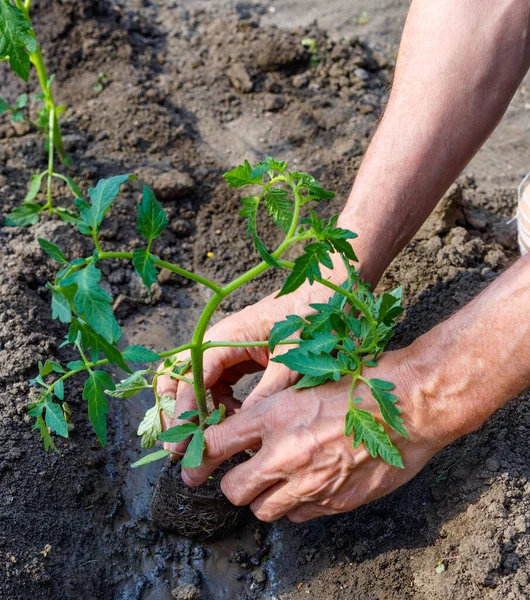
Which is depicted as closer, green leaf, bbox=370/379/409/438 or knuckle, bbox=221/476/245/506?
green leaf, bbox=370/379/409/438

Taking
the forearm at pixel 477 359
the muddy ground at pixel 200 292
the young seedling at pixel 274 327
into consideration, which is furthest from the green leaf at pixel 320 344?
the muddy ground at pixel 200 292

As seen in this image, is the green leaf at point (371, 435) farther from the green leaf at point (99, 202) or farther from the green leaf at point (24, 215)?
the green leaf at point (24, 215)

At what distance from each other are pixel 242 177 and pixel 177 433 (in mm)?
683

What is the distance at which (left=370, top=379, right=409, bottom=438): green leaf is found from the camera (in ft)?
5.41

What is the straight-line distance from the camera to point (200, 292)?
2975 millimetres

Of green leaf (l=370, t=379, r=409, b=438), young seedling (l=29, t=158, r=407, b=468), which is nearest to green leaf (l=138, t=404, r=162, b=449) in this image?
young seedling (l=29, t=158, r=407, b=468)

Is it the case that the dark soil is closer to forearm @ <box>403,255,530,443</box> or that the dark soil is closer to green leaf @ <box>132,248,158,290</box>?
forearm @ <box>403,255,530,443</box>

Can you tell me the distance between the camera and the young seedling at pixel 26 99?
6.69ft

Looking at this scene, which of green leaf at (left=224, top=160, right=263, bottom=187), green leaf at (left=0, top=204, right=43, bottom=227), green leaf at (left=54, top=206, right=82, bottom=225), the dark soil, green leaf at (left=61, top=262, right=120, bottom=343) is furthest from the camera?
green leaf at (left=0, top=204, right=43, bottom=227)

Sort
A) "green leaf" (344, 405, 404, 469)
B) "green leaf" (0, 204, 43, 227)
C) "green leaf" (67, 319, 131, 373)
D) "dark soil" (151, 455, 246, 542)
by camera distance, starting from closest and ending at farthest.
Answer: "green leaf" (67, 319, 131, 373), "green leaf" (344, 405, 404, 469), "dark soil" (151, 455, 246, 542), "green leaf" (0, 204, 43, 227)

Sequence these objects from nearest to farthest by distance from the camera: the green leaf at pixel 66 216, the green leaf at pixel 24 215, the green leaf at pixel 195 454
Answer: the green leaf at pixel 195 454 < the green leaf at pixel 66 216 < the green leaf at pixel 24 215

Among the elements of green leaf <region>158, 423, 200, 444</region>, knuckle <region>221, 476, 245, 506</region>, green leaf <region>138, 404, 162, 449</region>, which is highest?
green leaf <region>158, 423, 200, 444</region>

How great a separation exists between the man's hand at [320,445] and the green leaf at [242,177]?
1.96ft

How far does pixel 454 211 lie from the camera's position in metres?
2.88
